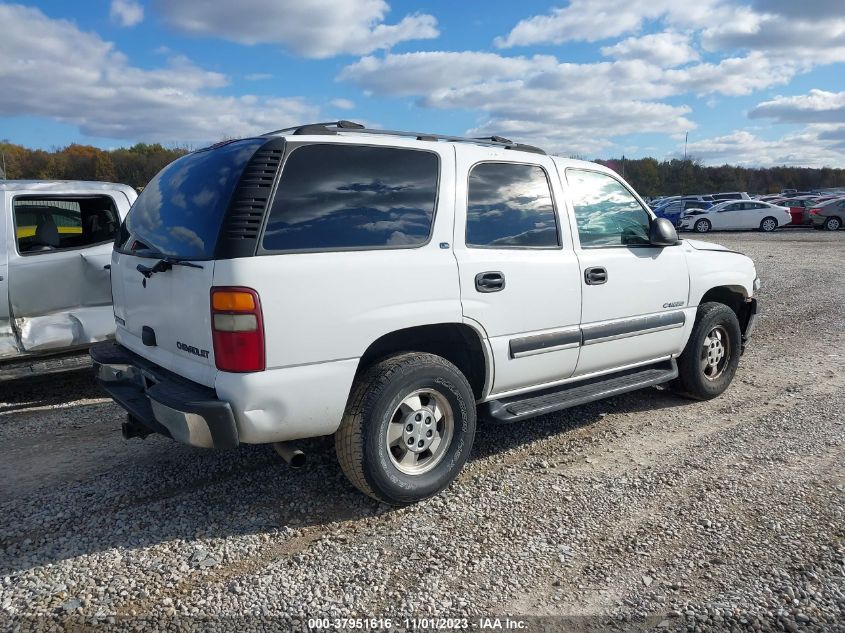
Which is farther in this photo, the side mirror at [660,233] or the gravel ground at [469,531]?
the side mirror at [660,233]

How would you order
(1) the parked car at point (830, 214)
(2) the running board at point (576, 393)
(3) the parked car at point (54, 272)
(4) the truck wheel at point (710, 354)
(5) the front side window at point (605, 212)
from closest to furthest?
(2) the running board at point (576, 393) < (5) the front side window at point (605, 212) < (4) the truck wheel at point (710, 354) < (3) the parked car at point (54, 272) < (1) the parked car at point (830, 214)

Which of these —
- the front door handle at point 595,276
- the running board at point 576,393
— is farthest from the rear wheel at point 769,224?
the front door handle at point 595,276

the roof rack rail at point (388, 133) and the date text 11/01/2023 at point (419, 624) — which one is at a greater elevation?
the roof rack rail at point (388, 133)

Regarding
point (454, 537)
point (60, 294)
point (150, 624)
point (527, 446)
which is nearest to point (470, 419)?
point (454, 537)

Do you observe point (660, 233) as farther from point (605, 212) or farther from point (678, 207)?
point (678, 207)

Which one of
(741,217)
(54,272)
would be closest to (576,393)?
(54,272)

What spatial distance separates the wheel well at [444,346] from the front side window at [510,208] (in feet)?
1.76

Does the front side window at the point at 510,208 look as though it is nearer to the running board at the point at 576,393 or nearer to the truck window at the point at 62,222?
the running board at the point at 576,393

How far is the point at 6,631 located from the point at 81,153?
37.7 metres

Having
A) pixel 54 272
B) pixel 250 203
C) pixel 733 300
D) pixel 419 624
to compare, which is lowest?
pixel 419 624

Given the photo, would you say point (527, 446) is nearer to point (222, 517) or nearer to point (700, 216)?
point (222, 517)

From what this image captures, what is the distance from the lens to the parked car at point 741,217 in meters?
27.4

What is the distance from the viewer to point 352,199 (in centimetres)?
334

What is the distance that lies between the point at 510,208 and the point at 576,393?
4.38ft
